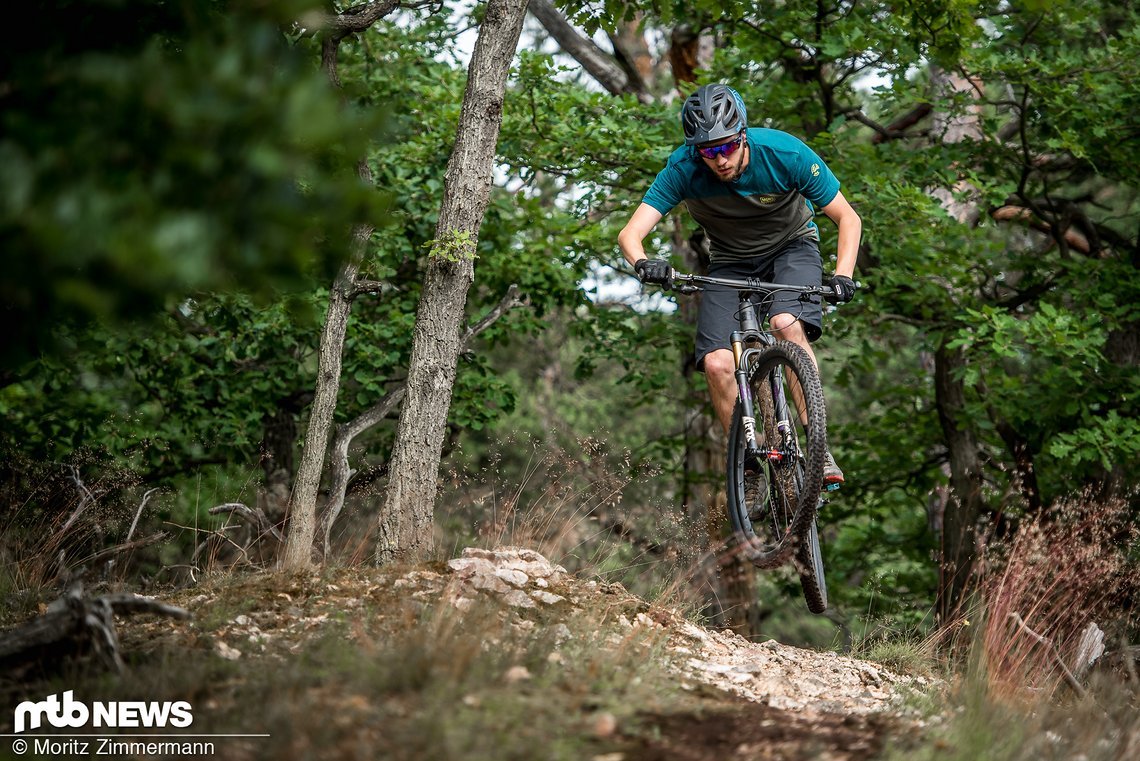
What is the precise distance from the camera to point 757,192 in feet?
18.0

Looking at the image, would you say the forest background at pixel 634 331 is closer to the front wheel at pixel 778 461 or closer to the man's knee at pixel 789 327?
the front wheel at pixel 778 461

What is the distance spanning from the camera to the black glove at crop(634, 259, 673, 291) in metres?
5.08

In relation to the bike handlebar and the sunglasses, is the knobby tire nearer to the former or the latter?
the bike handlebar

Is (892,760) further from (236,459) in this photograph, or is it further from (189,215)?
(236,459)

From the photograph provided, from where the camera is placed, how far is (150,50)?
2615 millimetres

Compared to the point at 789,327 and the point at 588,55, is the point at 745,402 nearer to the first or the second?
the point at 789,327

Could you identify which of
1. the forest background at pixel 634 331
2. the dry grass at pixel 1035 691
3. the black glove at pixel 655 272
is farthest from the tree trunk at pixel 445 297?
the dry grass at pixel 1035 691

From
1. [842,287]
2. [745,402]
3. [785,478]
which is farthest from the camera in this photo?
[745,402]

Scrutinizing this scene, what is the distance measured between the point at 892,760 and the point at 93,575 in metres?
4.43

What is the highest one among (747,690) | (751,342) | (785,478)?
(751,342)

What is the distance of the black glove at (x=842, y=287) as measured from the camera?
504cm

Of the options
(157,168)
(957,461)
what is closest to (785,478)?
(157,168)

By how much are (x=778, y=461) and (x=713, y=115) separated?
1.74 metres

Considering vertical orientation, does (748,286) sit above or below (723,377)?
above
